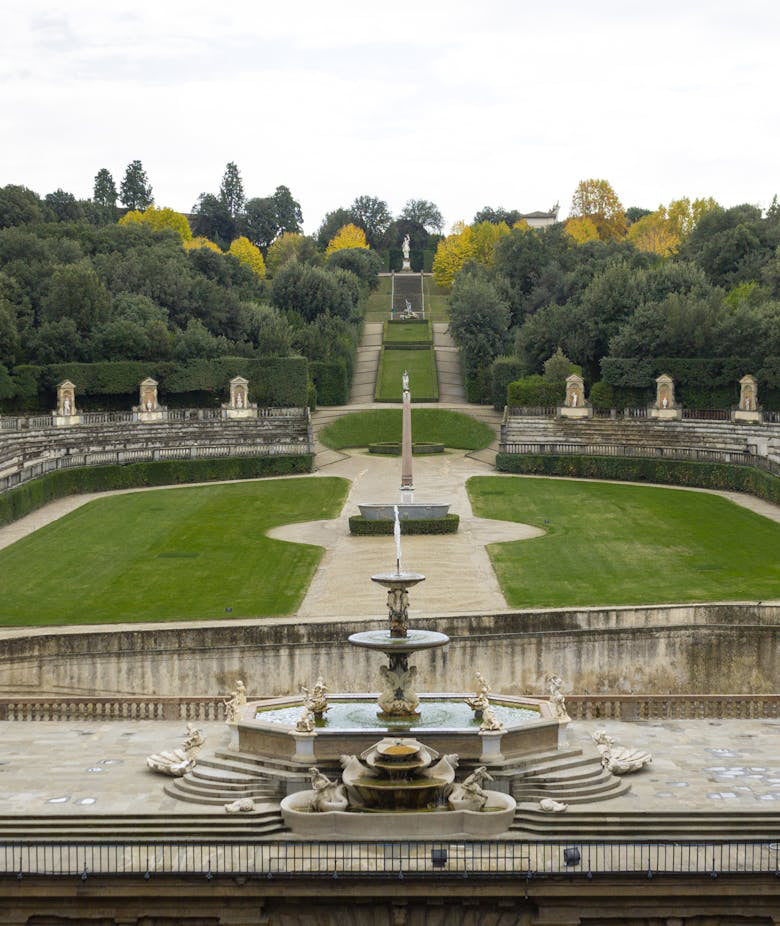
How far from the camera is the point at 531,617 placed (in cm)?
4828

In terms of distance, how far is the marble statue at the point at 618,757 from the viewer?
32.3 meters

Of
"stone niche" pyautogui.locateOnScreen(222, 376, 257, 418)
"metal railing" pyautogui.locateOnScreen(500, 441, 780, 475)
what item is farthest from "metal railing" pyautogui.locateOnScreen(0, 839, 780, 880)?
"stone niche" pyautogui.locateOnScreen(222, 376, 257, 418)

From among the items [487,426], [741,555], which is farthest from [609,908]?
[487,426]

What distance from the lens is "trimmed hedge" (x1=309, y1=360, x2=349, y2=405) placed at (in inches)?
4385

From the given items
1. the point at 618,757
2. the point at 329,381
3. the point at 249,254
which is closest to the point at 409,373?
the point at 329,381

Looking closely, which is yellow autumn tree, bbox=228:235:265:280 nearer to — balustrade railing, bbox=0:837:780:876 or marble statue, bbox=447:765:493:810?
marble statue, bbox=447:765:493:810

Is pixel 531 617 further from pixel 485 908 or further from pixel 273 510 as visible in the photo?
pixel 273 510

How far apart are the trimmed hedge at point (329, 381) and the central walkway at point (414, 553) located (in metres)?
22.3

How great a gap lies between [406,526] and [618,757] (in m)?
35.2

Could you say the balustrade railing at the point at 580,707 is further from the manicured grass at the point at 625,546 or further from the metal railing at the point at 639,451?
the metal railing at the point at 639,451

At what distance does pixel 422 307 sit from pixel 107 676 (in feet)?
405

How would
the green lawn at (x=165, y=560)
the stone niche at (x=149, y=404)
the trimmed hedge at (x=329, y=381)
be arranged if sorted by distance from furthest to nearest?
the trimmed hedge at (x=329, y=381) < the stone niche at (x=149, y=404) < the green lawn at (x=165, y=560)

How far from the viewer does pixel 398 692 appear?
34938mm

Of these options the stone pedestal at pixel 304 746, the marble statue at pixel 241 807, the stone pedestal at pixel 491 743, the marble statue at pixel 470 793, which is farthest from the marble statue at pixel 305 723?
the stone pedestal at pixel 491 743
